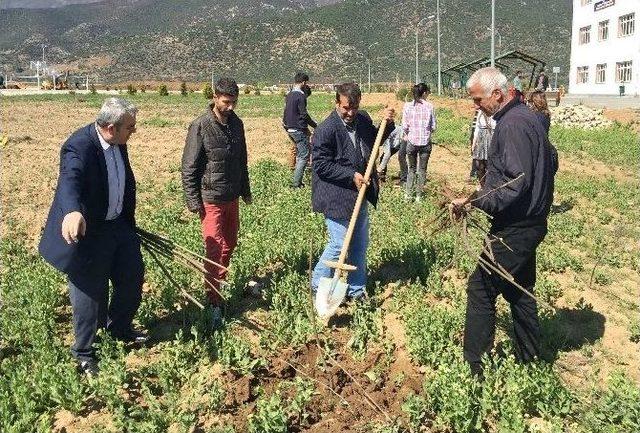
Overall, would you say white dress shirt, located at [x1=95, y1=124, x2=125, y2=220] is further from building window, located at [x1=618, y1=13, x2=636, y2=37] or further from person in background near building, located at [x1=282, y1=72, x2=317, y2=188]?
building window, located at [x1=618, y1=13, x2=636, y2=37]

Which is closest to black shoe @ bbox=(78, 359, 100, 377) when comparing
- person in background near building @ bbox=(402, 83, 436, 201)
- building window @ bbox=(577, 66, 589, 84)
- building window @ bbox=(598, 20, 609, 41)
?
person in background near building @ bbox=(402, 83, 436, 201)

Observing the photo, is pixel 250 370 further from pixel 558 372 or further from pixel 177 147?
pixel 177 147

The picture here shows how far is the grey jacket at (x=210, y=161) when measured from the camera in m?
4.71

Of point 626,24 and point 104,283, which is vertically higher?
point 626,24

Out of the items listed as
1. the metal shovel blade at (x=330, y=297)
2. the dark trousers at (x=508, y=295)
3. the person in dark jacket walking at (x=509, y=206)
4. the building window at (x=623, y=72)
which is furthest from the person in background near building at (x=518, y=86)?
the building window at (x=623, y=72)

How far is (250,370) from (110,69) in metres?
113

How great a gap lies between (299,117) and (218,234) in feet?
15.7

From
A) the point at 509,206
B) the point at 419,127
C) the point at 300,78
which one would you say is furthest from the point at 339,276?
the point at 300,78

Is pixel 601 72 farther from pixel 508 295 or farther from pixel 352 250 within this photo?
pixel 508 295

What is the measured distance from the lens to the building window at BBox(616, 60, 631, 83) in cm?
3647

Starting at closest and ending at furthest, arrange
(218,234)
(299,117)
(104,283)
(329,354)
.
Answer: (104,283)
(329,354)
(218,234)
(299,117)

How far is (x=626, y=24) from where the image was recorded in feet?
121

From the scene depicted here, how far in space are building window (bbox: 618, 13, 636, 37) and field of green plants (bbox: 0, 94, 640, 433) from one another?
3522 centimetres

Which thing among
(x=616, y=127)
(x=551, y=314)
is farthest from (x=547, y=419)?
(x=616, y=127)
